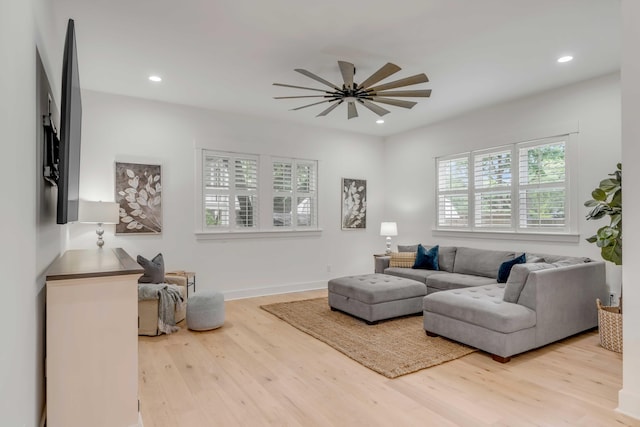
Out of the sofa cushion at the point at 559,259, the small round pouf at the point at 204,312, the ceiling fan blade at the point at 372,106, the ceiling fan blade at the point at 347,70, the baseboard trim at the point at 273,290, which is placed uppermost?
the ceiling fan blade at the point at 347,70

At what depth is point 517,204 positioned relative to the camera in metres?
5.05

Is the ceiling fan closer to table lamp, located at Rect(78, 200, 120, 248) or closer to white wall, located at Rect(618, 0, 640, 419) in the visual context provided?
white wall, located at Rect(618, 0, 640, 419)

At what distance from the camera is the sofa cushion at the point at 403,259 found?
569 centimetres

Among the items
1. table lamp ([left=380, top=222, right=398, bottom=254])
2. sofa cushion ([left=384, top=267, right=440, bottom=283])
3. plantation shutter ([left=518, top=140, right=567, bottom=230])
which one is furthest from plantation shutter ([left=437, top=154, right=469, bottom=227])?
sofa cushion ([left=384, top=267, right=440, bottom=283])

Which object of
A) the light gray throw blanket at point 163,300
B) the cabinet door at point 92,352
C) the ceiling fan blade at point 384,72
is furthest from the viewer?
the light gray throw blanket at point 163,300

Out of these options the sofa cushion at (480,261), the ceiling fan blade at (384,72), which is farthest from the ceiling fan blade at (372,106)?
the sofa cushion at (480,261)

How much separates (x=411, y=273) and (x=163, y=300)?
3323 mm

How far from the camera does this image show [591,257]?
4305mm

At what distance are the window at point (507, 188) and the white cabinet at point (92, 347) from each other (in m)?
4.78

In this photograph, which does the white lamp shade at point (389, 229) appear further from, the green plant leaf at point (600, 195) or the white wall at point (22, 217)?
the white wall at point (22, 217)

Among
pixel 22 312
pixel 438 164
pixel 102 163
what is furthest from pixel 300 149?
pixel 22 312

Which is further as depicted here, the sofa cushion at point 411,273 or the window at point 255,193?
the window at point 255,193

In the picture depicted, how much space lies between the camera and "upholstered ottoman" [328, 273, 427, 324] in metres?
4.21

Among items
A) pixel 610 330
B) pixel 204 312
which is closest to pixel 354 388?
pixel 204 312
